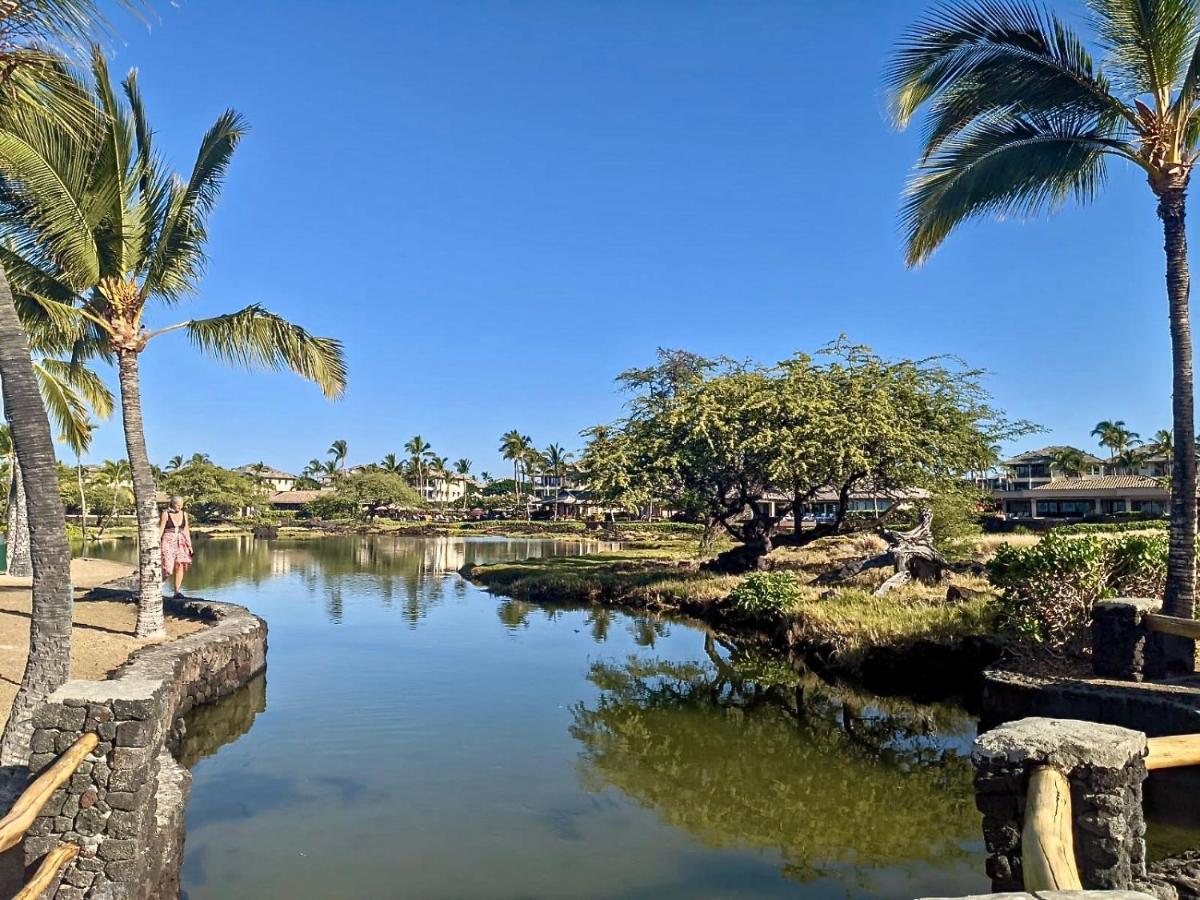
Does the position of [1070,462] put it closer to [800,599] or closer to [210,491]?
[800,599]

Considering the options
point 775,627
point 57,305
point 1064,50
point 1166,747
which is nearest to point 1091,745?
point 1166,747

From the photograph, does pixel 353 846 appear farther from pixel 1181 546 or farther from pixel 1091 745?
pixel 1181 546

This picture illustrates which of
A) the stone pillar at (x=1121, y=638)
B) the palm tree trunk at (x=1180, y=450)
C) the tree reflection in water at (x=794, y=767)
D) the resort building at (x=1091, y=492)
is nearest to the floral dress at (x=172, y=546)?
the tree reflection in water at (x=794, y=767)

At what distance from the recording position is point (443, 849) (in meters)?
6.96

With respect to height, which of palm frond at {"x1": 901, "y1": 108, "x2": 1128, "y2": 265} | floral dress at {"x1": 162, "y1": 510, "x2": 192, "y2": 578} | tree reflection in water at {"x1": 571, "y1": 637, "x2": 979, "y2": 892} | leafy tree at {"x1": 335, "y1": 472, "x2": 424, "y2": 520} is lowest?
tree reflection in water at {"x1": 571, "y1": 637, "x2": 979, "y2": 892}

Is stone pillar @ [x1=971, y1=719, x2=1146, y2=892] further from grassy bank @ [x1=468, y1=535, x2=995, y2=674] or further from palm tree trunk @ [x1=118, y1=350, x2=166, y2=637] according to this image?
palm tree trunk @ [x1=118, y1=350, x2=166, y2=637]

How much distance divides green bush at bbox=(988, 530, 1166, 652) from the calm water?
5.88ft

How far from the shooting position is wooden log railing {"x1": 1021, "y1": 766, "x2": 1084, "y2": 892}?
296 centimetres

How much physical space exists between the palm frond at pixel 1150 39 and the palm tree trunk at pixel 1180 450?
139cm

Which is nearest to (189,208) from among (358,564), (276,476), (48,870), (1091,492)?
(48,870)

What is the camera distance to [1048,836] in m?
3.19

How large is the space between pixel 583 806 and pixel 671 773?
1.48 metres

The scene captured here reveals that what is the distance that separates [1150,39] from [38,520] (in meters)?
13.3

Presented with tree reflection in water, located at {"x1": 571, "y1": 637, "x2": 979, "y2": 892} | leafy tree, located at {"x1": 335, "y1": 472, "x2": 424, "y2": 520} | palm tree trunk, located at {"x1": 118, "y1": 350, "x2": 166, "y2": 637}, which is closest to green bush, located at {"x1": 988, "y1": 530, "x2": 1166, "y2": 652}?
tree reflection in water, located at {"x1": 571, "y1": 637, "x2": 979, "y2": 892}
